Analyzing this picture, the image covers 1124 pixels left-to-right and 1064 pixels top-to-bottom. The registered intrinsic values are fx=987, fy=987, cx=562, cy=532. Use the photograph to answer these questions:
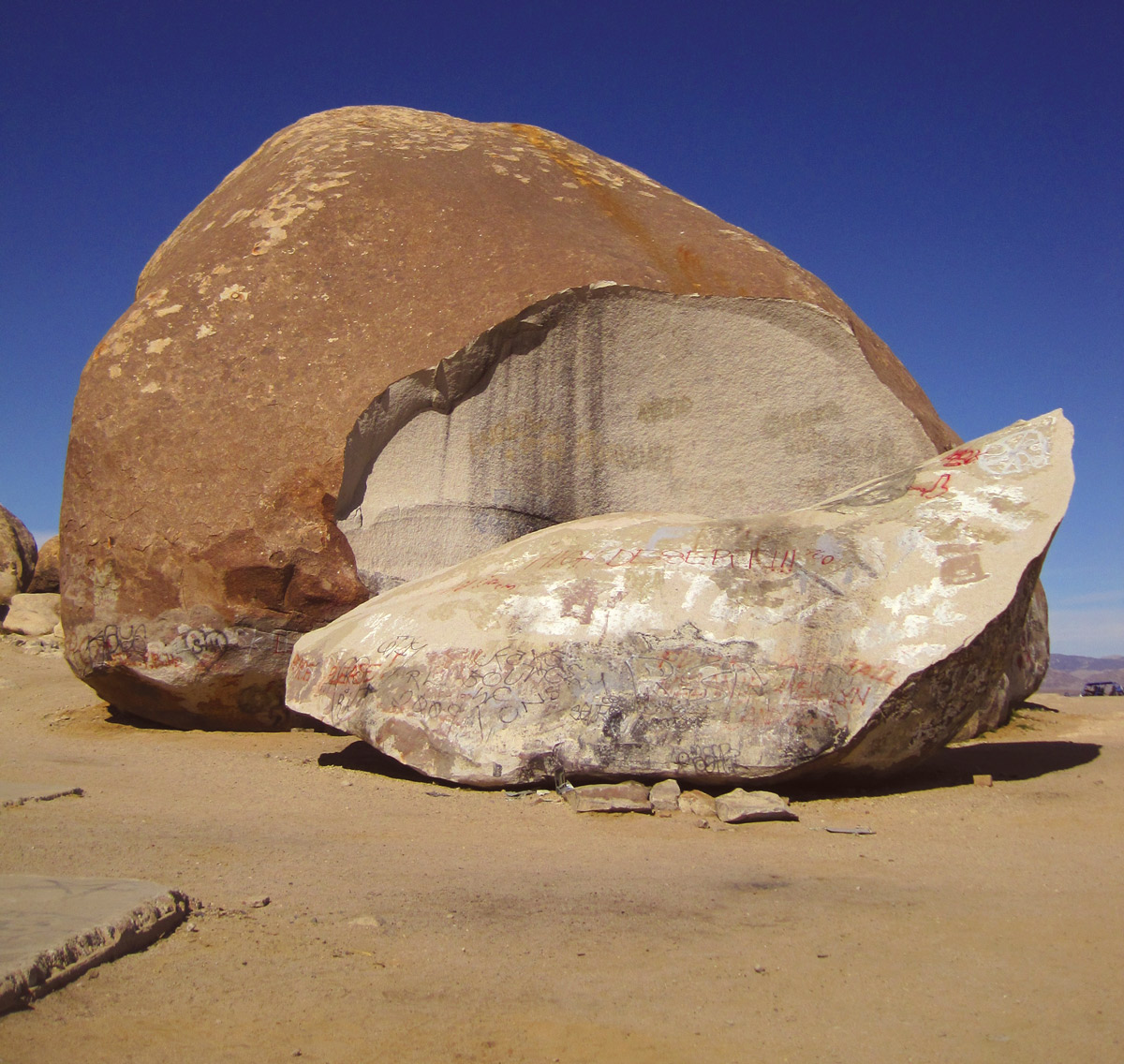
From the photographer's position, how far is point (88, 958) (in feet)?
5.24

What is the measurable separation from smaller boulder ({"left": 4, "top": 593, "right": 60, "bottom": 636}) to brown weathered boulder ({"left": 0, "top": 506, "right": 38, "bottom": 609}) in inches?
40.7

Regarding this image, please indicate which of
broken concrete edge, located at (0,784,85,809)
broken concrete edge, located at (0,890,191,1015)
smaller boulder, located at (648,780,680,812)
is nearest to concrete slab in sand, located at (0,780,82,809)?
broken concrete edge, located at (0,784,85,809)

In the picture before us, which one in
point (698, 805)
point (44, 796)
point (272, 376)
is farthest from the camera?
point (272, 376)

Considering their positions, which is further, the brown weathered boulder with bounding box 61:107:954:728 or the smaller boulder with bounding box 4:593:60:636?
the smaller boulder with bounding box 4:593:60:636

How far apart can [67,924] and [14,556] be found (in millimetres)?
11006

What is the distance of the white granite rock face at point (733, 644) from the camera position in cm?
318

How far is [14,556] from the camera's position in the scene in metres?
11.2

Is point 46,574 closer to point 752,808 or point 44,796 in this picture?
point 44,796

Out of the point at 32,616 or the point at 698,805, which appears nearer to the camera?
the point at 698,805

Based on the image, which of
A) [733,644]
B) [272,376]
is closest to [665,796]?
[733,644]

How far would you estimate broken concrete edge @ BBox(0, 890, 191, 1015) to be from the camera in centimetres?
144

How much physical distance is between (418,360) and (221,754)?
76.8 inches

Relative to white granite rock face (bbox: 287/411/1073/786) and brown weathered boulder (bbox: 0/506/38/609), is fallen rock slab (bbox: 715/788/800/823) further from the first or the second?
brown weathered boulder (bbox: 0/506/38/609)

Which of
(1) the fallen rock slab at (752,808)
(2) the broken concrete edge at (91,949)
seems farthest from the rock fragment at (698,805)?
(2) the broken concrete edge at (91,949)
